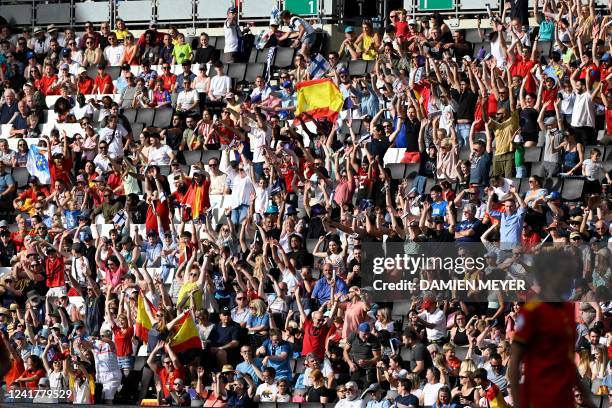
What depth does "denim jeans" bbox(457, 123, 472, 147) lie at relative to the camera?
801 inches

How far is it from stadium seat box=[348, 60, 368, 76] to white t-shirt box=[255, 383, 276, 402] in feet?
22.0

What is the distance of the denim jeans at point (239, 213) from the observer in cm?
2141

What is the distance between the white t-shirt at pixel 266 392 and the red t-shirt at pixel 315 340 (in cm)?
76

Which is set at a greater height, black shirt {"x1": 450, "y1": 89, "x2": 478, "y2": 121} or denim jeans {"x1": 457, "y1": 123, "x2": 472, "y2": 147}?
black shirt {"x1": 450, "y1": 89, "x2": 478, "y2": 121}

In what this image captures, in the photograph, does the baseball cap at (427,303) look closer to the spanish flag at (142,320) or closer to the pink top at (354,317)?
the pink top at (354,317)

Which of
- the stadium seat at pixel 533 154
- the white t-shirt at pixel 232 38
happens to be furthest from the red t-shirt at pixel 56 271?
the stadium seat at pixel 533 154

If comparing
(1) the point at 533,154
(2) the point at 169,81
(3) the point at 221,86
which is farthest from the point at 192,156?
(1) the point at 533,154

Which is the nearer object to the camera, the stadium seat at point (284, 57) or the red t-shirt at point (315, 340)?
the red t-shirt at point (315, 340)

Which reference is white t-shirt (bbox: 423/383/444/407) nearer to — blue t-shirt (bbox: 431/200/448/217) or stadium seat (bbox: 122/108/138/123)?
blue t-shirt (bbox: 431/200/448/217)

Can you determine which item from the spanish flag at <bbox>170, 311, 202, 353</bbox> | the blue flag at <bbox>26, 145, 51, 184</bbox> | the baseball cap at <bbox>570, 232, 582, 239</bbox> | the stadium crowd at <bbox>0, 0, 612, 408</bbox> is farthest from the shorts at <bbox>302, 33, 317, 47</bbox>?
the baseball cap at <bbox>570, 232, 582, 239</bbox>

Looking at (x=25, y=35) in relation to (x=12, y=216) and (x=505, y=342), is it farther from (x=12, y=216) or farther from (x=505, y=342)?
(x=505, y=342)

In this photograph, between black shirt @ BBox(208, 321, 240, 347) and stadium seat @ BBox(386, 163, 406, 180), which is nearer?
black shirt @ BBox(208, 321, 240, 347)

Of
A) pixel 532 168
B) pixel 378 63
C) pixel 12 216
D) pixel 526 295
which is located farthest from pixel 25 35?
pixel 526 295

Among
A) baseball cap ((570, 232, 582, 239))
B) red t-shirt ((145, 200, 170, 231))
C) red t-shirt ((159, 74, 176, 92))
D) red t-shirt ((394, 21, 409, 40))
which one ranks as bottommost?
red t-shirt ((145, 200, 170, 231))
